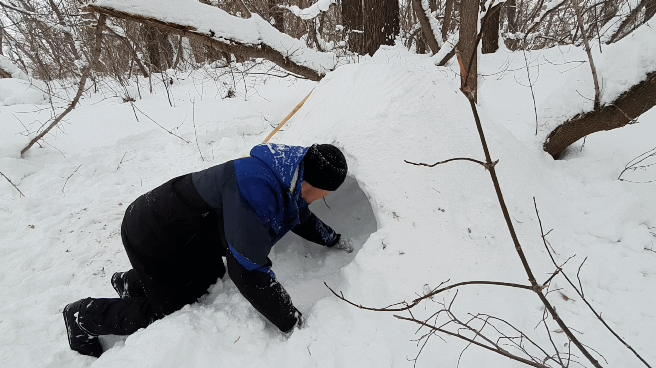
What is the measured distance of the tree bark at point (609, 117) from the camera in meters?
2.08

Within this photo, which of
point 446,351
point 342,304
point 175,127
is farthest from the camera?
point 175,127

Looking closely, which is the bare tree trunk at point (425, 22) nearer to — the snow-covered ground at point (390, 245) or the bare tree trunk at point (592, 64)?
the snow-covered ground at point (390, 245)

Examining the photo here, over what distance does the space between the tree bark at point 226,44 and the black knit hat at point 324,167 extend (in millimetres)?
2690

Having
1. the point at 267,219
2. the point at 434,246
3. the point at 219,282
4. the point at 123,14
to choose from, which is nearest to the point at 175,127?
the point at 123,14

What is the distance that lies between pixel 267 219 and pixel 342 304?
685 millimetres

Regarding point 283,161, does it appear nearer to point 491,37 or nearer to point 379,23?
point 379,23

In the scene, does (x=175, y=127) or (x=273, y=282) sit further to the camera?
(x=175, y=127)

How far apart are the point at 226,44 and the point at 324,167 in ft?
9.31

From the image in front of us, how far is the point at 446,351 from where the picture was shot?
1620mm

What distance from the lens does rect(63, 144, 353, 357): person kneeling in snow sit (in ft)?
5.35

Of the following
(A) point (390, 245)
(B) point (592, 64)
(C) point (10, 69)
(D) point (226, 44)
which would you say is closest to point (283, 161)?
(A) point (390, 245)

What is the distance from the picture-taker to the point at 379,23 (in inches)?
224

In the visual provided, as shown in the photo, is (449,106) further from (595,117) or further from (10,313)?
(10,313)

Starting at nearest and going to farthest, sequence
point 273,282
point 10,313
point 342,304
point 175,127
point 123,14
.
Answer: point 273,282, point 342,304, point 10,313, point 123,14, point 175,127
